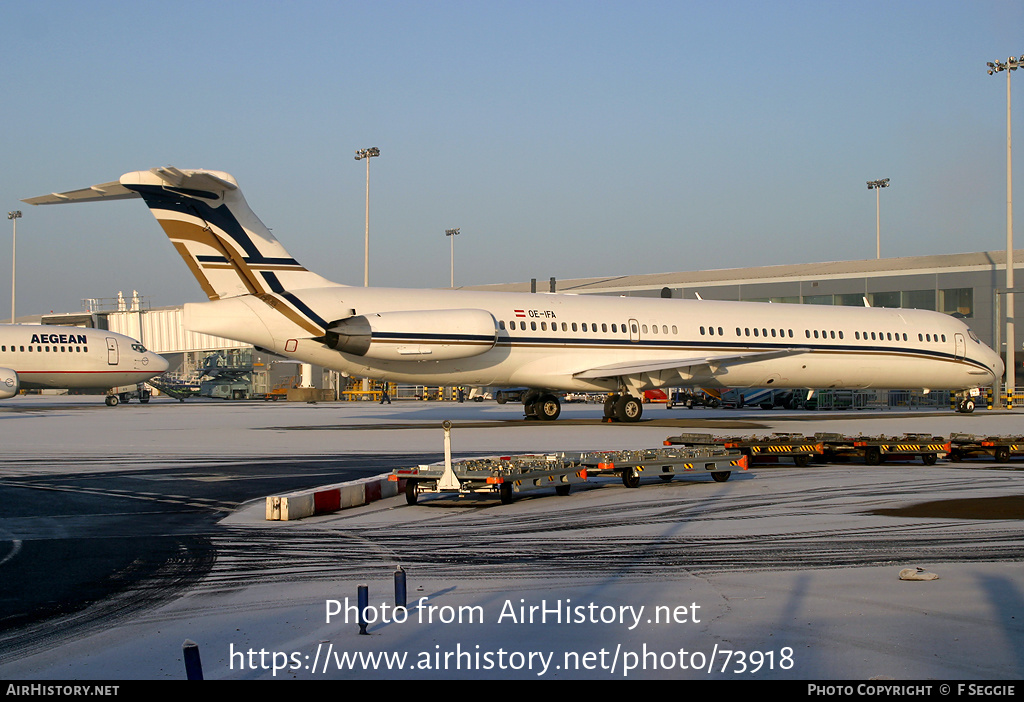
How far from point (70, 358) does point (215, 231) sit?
26991 millimetres

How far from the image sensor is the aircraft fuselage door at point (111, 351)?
1881 inches

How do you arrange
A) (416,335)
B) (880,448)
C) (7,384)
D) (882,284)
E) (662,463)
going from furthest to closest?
(882,284) < (7,384) < (416,335) < (880,448) < (662,463)

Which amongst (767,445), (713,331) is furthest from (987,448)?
(713,331)

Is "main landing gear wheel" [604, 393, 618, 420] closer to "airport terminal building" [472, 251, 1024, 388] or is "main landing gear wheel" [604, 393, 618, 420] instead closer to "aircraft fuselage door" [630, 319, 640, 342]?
Answer: "aircraft fuselage door" [630, 319, 640, 342]

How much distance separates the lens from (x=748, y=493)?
1305 cm

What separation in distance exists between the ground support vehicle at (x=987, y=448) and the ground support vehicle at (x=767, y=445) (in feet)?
9.37

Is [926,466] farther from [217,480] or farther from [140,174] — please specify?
[140,174]

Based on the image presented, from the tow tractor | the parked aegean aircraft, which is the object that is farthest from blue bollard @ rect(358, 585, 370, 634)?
the parked aegean aircraft

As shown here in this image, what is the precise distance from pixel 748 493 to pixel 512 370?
15.0 metres

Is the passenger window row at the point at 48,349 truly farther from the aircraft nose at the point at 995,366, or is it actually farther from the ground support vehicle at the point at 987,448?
the ground support vehicle at the point at 987,448

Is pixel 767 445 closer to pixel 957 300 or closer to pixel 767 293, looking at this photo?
pixel 957 300

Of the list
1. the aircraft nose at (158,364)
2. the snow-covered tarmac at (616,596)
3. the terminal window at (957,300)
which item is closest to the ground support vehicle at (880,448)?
the snow-covered tarmac at (616,596)

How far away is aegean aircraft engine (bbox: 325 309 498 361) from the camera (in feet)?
81.1

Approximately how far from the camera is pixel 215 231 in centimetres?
2408
